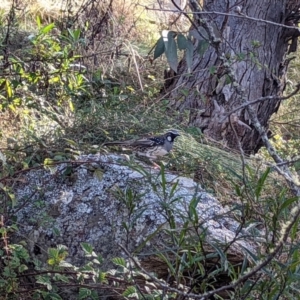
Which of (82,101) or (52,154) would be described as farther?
(82,101)

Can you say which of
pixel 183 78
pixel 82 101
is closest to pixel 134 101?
pixel 82 101

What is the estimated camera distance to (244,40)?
214 inches

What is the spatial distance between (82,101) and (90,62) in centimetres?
46

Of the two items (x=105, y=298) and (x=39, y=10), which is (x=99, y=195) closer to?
(x=105, y=298)

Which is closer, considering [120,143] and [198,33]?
[198,33]

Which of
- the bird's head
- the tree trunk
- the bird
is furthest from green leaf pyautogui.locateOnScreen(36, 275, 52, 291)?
the tree trunk

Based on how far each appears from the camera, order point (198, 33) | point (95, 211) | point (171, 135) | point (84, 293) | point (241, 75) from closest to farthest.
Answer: point (198, 33) < point (84, 293) < point (95, 211) < point (171, 135) < point (241, 75)

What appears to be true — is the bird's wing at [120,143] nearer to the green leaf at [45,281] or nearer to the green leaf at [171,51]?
the green leaf at [45,281]

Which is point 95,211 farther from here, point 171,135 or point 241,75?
point 241,75

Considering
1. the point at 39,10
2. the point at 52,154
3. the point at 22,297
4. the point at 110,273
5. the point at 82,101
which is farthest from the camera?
the point at 39,10

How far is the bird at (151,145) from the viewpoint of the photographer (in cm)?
371

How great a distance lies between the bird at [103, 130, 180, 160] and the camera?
371cm

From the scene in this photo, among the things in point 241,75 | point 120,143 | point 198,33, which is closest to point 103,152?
point 120,143

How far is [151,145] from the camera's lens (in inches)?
149
